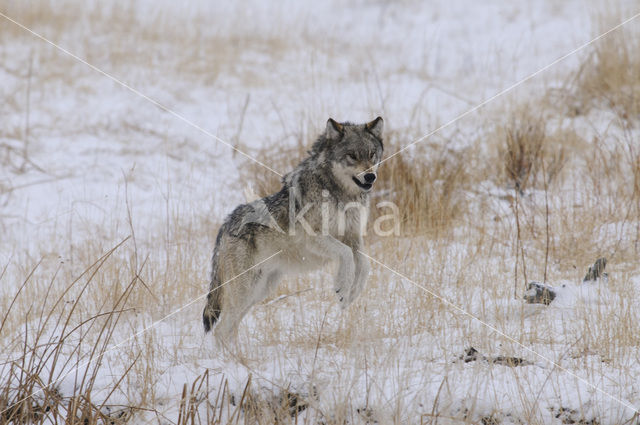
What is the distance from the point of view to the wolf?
5133 mm

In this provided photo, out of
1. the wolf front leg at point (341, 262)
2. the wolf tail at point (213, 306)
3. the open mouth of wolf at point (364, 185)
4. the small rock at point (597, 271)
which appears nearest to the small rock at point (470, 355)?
the wolf front leg at point (341, 262)

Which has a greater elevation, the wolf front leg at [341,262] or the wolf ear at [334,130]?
the wolf ear at [334,130]

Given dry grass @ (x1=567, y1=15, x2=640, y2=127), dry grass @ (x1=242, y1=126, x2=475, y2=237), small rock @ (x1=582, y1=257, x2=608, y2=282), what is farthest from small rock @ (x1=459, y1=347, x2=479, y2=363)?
dry grass @ (x1=567, y1=15, x2=640, y2=127)

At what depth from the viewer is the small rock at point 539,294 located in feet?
17.9

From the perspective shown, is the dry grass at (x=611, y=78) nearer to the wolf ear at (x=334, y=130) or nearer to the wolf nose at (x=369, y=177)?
the wolf ear at (x=334, y=130)

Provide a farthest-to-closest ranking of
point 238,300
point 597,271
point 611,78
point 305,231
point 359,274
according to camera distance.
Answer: point 611,78
point 597,271
point 359,274
point 305,231
point 238,300

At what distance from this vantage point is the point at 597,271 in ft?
19.1

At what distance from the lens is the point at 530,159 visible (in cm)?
859

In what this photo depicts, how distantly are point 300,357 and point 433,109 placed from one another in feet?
26.6

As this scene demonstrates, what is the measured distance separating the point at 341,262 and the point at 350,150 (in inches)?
34.4

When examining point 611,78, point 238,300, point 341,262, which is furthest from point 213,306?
point 611,78

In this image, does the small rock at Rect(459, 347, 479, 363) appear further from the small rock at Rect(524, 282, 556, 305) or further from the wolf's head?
the wolf's head

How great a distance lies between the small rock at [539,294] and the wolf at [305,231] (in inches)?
53.0

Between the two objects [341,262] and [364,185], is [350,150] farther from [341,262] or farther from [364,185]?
[341,262]
